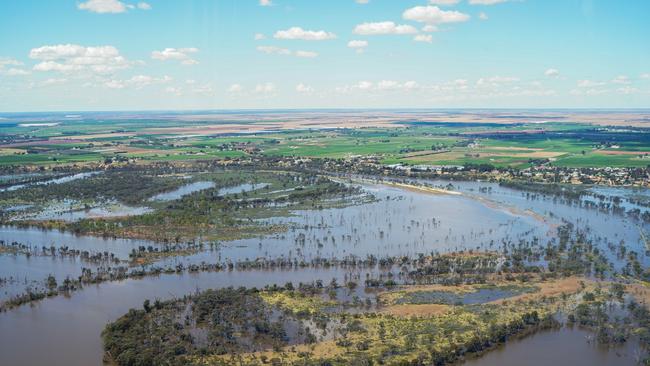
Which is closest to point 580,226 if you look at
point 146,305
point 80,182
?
point 146,305

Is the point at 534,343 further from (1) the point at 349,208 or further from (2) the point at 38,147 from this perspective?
(2) the point at 38,147

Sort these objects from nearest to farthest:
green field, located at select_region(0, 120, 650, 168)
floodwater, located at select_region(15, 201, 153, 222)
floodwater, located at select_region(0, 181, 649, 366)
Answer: floodwater, located at select_region(0, 181, 649, 366) → floodwater, located at select_region(15, 201, 153, 222) → green field, located at select_region(0, 120, 650, 168)

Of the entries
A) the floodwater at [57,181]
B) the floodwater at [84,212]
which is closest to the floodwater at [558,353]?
the floodwater at [84,212]

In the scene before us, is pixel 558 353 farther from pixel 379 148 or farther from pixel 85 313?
pixel 379 148

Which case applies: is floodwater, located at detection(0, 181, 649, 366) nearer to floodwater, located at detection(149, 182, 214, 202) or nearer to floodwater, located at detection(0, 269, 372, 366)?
floodwater, located at detection(0, 269, 372, 366)

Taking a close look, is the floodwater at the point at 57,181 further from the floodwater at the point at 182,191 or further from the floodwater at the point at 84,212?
the floodwater at the point at 182,191

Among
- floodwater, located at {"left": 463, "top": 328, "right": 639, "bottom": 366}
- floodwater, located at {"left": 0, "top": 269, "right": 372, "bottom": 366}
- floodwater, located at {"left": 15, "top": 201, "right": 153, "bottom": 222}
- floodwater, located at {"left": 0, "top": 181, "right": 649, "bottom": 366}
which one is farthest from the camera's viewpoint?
floodwater, located at {"left": 15, "top": 201, "right": 153, "bottom": 222}

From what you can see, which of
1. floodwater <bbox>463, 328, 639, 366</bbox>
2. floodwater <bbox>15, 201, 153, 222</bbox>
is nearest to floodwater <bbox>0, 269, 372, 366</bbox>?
floodwater <bbox>463, 328, 639, 366</bbox>

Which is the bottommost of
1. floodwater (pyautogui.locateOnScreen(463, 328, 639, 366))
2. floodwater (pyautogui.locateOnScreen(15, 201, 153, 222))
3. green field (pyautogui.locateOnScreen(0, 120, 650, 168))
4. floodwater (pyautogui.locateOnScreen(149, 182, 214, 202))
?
floodwater (pyautogui.locateOnScreen(463, 328, 639, 366))
